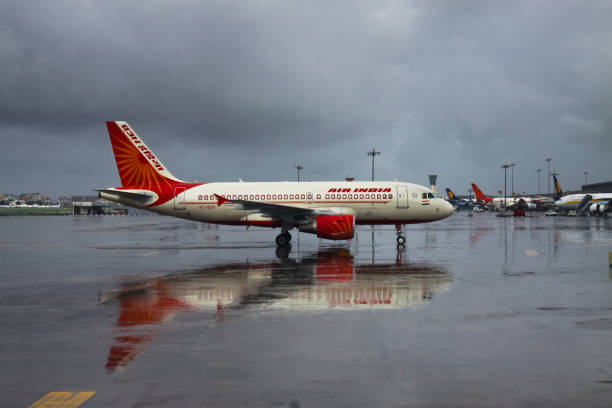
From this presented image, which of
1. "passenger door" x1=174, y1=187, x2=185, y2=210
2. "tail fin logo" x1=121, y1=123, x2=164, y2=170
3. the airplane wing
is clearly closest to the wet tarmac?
the airplane wing

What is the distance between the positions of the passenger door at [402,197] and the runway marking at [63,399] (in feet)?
85.3

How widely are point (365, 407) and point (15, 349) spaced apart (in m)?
5.95

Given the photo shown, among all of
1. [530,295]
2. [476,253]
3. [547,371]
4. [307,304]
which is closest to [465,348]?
[547,371]

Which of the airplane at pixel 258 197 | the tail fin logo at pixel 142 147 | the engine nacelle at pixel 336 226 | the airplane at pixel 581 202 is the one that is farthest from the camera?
the airplane at pixel 581 202

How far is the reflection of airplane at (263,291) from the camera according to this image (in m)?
10.7

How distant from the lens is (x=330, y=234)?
2709 centimetres

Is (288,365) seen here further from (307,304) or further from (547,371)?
(307,304)

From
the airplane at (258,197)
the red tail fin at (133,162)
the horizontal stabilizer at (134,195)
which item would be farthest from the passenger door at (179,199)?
the horizontal stabilizer at (134,195)

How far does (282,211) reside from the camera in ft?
94.3

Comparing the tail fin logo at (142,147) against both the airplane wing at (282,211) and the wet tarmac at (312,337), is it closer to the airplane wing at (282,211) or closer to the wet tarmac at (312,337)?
the airplane wing at (282,211)

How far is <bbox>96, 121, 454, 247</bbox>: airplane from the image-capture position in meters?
30.9

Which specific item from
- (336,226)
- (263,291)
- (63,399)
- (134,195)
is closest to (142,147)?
(134,195)

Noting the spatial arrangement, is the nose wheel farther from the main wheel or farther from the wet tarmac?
the wet tarmac

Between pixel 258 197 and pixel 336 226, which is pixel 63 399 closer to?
pixel 336 226
